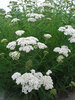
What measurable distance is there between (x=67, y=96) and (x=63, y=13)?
2.29 metres

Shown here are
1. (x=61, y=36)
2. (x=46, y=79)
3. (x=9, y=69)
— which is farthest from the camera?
(x=61, y=36)

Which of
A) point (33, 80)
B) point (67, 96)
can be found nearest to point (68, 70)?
point (67, 96)

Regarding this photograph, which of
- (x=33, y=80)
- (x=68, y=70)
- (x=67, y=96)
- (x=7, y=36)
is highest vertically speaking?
(x=33, y=80)

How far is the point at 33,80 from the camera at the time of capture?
106 inches

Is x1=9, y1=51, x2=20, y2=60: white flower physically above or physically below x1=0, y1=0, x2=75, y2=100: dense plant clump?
above

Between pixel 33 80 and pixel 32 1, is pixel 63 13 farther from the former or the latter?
pixel 33 80

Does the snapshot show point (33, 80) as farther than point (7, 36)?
No

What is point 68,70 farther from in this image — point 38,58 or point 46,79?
point 46,79

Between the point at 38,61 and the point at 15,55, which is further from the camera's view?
the point at 38,61

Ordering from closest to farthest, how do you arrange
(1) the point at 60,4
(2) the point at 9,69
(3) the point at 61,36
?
(2) the point at 9,69, (3) the point at 61,36, (1) the point at 60,4

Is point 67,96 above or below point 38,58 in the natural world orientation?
below

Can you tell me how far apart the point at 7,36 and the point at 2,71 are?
3.08 ft

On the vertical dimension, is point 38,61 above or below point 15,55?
below

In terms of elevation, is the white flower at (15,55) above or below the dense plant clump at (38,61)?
above
